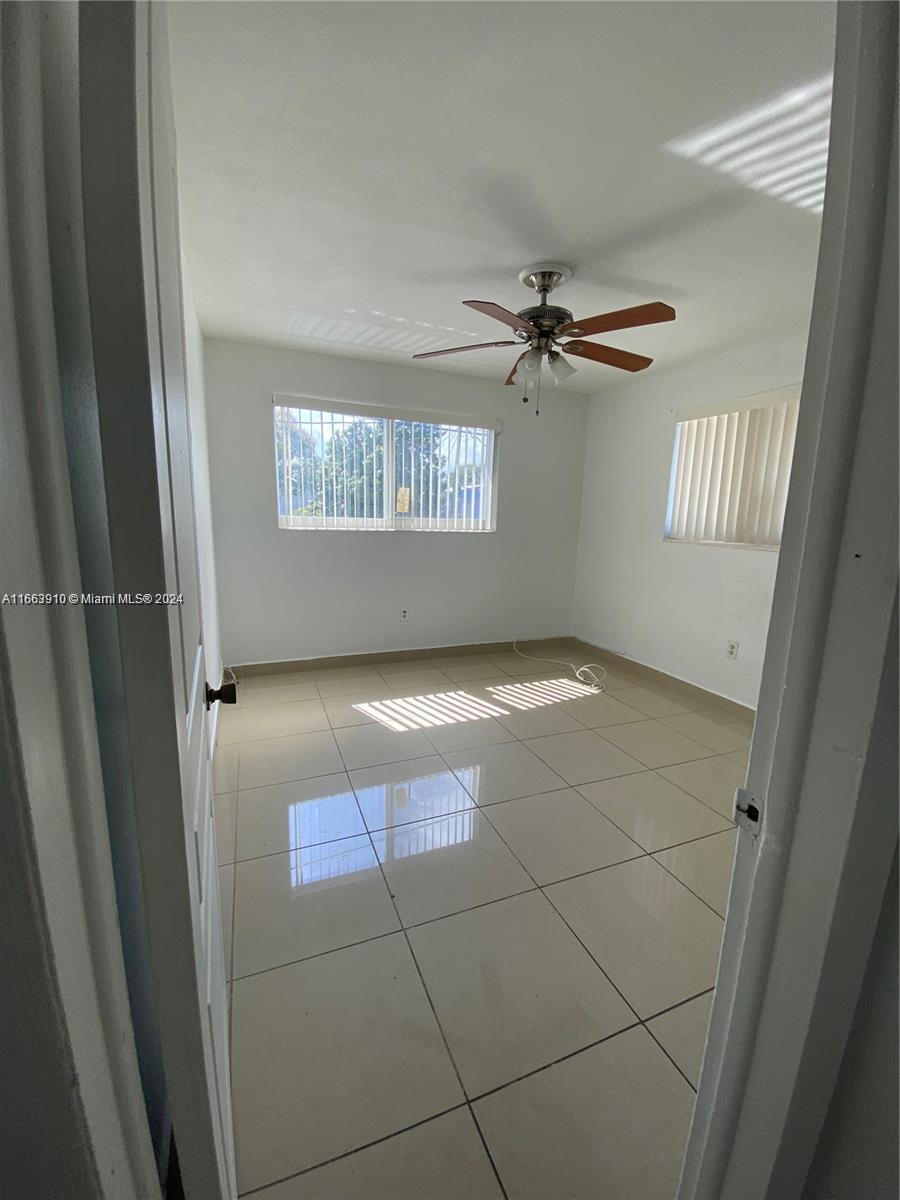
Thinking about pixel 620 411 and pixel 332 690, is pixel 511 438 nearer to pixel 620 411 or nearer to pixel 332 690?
pixel 620 411

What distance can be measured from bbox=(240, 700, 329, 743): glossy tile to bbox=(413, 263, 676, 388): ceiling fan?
7.38 ft

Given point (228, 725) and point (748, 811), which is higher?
point (748, 811)

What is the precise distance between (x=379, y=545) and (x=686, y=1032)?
10.5 feet

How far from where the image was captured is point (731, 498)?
10.2ft

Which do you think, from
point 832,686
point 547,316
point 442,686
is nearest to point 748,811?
point 832,686

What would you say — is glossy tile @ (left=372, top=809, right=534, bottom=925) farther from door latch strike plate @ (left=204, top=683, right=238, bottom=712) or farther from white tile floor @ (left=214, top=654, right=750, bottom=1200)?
door latch strike plate @ (left=204, top=683, right=238, bottom=712)

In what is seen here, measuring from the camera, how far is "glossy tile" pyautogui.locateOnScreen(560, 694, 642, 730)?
2.99 meters

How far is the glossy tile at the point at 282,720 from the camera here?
2.74m

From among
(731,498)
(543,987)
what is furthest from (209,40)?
(731,498)

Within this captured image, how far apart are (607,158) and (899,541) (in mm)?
1654

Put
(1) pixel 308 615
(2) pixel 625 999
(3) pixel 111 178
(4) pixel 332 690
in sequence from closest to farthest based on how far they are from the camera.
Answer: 1. (3) pixel 111 178
2. (2) pixel 625 999
3. (4) pixel 332 690
4. (1) pixel 308 615

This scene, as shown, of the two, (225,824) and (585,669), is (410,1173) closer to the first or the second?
(225,824)

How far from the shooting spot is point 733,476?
3.10 meters

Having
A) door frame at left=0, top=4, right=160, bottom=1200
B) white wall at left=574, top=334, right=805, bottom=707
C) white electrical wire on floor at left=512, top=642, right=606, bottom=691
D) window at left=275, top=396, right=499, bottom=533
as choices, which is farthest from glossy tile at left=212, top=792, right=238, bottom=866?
white wall at left=574, top=334, right=805, bottom=707
